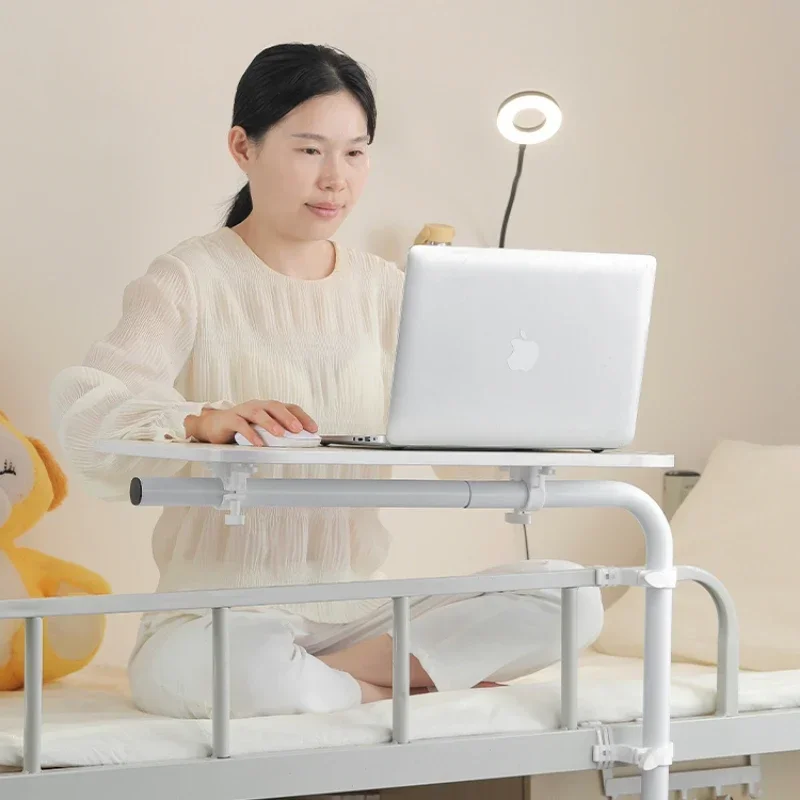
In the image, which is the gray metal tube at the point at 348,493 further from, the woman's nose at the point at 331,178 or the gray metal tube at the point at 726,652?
the woman's nose at the point at 331,178

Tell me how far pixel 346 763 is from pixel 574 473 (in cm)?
116

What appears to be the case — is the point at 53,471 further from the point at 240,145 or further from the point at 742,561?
the point at 742,561

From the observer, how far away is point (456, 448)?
3.90 ft

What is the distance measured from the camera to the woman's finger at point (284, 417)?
1143mm

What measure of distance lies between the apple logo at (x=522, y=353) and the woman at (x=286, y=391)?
40 cm

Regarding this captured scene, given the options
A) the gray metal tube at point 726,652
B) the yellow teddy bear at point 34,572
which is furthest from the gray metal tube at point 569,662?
the yellow teddy bear at point 34,572

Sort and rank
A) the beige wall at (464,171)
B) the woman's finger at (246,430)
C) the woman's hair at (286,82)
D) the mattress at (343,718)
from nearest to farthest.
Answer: the woman's finger at (246,430) < the mattress at (343,718) < the woman's hair at (286,82) < the beige wall at (464,171)

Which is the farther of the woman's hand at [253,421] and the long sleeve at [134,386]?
the long sleeve at [134,386]

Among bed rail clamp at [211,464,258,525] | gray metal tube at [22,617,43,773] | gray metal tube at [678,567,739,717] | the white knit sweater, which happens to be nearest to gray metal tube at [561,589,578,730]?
gray metal tube at [678,567,739,717]

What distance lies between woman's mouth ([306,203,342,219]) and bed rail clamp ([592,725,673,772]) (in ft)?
2.43

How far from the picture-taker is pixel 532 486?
1258 millimetres

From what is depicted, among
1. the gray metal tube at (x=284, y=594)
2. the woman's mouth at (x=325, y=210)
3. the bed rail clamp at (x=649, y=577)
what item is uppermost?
the woman's mouth at (x=325, y=210)

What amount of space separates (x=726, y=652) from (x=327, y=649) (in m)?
0.48

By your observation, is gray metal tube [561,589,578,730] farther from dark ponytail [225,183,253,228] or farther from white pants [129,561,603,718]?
dark ponytail [225,183,253,228]
